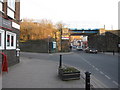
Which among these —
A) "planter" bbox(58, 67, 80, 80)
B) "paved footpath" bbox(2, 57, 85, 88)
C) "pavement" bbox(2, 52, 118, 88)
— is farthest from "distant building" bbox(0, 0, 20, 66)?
"planter" bbox(58, 67, 80, 80)

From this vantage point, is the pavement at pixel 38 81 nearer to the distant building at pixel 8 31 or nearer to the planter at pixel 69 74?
the planter at pixel 69 74

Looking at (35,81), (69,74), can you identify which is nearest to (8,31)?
(35,81)

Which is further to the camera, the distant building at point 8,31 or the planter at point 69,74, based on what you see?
the distant building at point 8,31

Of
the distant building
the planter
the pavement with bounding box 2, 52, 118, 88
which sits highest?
the distant building

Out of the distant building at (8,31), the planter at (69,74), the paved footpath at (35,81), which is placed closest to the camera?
the paved footpath at (35,81)

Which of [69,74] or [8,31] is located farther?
[8,31]

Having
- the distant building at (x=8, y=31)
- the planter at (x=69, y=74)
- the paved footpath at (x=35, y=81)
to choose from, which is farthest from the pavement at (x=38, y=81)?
the distant building at (x=8, y=31)

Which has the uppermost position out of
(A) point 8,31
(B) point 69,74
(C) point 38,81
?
(A) point 8,31

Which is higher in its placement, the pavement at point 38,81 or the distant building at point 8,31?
the distant building at point 8,31

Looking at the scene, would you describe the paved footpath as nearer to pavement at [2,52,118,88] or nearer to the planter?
pavement at [2,52,118,88]

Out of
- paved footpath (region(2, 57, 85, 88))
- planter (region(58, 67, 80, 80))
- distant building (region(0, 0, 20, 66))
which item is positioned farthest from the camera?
distant building (region(0, 0, 20, 66))

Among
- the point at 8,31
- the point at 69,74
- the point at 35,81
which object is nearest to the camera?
the point at 35,81

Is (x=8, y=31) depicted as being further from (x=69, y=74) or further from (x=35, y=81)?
(x=69, y=74)

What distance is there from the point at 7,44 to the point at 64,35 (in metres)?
26.4
